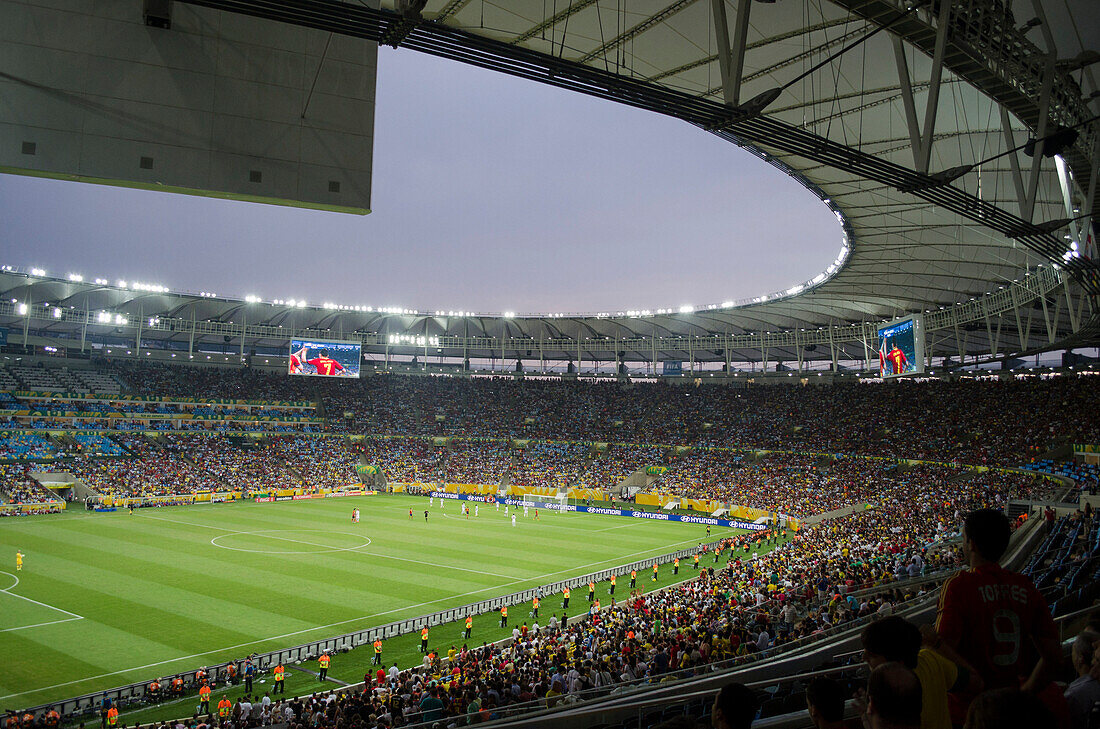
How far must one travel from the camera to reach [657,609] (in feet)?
75.2

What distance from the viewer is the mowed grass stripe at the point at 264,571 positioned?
2154 centimetres

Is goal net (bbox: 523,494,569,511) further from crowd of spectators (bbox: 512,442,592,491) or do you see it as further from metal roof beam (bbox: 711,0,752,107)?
metal roof beam (bbox: 711,0,752,107)

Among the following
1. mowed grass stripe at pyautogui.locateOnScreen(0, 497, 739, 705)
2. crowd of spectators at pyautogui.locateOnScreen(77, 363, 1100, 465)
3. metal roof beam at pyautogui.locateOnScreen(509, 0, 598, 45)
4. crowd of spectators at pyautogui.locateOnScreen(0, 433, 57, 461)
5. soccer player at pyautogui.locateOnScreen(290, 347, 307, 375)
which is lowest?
mowed grass stripe at pyautogui.locateOnScreen(0, 497, 739, 705)

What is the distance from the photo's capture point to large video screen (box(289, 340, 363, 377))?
66.8 meters

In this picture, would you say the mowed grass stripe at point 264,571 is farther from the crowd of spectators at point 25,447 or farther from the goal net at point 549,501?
the crowd of spectators at point 25,447

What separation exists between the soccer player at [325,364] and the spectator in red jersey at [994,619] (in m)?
67.1

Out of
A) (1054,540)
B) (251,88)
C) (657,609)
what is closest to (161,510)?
(657,609)

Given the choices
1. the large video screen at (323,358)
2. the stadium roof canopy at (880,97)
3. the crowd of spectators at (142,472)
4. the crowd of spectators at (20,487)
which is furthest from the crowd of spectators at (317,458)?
the stadium roof canopy at (880,97)

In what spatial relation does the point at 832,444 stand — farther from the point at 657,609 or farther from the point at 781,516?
the point at 657,609

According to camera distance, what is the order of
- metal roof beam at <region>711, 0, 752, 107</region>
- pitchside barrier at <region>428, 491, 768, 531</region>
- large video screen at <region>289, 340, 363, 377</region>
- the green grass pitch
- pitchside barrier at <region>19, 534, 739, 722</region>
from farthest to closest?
large video screen at <region>289, 340, 363, 377</region> → pitchside barrier at <region>428, 491, 768, 531</region> → the green grass pitch → pitchside barrier at <region>19, 534, 739, 722</region> → metal roof beam at <region>711, 0, 752, 107</region>

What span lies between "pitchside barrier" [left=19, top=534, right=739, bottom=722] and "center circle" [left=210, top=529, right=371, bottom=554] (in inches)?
521

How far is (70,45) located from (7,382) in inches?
2660

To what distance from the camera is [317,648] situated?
21.4 m

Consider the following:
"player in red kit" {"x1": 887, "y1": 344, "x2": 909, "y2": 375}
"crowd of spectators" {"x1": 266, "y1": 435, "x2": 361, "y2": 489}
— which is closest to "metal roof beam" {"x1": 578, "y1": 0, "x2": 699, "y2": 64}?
"player in red kit" {"x1": 887, "y1": 344, "x2": 909, "y2": 375}
